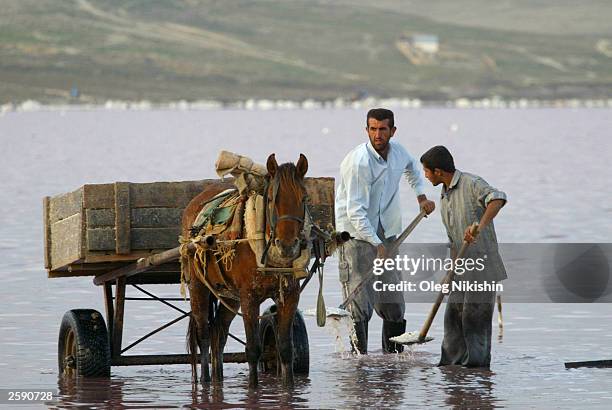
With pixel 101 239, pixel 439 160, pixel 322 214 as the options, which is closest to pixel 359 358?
pixel 322 214

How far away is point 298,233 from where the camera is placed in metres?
11.8

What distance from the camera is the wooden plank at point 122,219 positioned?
43.9 feet

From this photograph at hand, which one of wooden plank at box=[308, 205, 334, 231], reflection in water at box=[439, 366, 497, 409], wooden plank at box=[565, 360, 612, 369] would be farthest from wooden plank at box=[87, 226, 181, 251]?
wooden plank at box=[565, 360, 612, 369]

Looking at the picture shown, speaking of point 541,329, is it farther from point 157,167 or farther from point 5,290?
point 157,167

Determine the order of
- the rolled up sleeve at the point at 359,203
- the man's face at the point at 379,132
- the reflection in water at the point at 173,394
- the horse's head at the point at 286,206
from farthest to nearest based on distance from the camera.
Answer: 1. the man's face at the point at 379,132
2. the rolled up sleeve at the point at 359,203
3. the reflection in water at the point at 173,394
4. the horse's head at the point at 286,206

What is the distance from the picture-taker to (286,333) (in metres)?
12.5

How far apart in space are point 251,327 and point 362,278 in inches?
82.0

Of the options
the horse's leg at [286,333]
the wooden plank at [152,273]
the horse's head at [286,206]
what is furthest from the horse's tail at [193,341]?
the horse's head at [286,206]

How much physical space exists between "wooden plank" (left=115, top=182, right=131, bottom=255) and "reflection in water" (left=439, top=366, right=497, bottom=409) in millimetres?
2752

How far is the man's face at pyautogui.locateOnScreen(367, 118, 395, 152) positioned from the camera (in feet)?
46.2

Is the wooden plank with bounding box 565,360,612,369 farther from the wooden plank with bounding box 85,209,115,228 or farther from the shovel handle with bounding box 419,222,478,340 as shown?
the wooden plank with bounding box 85,209,115,228

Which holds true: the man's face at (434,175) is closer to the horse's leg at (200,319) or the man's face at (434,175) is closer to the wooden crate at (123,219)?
the wooden crate at (123,219)

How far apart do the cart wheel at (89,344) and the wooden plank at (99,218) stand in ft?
2.76

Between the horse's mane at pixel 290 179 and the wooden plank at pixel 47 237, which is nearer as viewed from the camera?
the horse's mane at pixel 290 179
